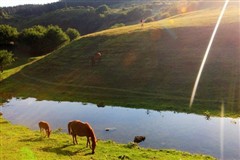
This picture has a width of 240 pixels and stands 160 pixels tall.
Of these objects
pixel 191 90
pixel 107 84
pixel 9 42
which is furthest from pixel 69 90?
pixel 9 42

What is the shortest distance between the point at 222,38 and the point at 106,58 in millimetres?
27084

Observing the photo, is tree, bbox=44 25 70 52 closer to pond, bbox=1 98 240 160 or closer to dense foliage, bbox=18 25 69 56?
dense foliage, bbox=18 25 69 56

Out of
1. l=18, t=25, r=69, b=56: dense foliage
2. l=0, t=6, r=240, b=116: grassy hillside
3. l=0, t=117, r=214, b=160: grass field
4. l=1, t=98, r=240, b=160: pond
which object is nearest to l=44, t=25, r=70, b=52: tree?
l=18, t=25, r=69, b=56: dense foliage

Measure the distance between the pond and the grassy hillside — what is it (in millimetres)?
3647

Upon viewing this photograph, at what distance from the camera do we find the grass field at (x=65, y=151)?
94.7 ft

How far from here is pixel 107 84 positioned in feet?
223

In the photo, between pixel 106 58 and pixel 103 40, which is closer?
pixel 106 58

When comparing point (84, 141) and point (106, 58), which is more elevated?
point (106, 58)

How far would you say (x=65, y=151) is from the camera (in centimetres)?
3103

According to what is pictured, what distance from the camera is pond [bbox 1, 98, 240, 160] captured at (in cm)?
3731

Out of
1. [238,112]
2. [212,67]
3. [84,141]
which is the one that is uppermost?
[212,67]

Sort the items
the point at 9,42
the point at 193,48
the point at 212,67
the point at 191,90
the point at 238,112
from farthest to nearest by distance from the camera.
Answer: the point at 9,42, the point at 193,48, the point at 212,67, the point at 191,90, the point at 238,112

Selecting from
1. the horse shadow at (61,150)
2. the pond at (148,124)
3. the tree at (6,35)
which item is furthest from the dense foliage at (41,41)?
the horse shadow at (61,150)

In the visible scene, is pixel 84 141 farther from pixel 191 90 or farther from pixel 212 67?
pixel 212 67
